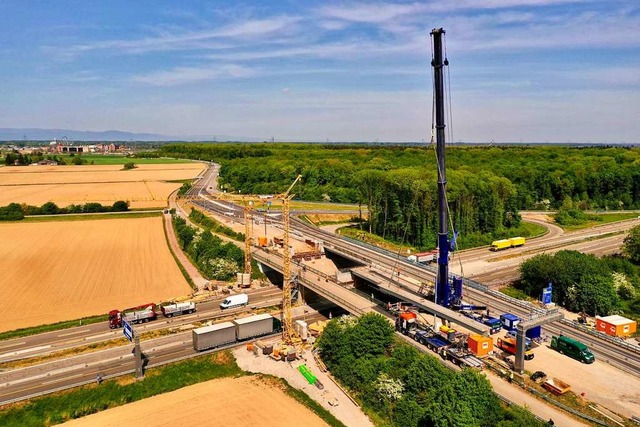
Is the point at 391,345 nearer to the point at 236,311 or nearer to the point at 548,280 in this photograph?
the point at 236,311

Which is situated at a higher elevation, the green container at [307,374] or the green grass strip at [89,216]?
the green grass strip at [89,216]

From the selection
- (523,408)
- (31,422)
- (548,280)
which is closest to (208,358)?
(31,422)

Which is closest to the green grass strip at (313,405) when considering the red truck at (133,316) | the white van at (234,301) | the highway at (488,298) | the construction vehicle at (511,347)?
the highway at (488,298)

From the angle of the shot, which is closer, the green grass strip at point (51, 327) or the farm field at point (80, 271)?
the green grass strip at point (51, 327)

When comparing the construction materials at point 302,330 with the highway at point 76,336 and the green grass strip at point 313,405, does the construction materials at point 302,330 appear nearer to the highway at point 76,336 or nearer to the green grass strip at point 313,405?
the green grass strip at point 313,405

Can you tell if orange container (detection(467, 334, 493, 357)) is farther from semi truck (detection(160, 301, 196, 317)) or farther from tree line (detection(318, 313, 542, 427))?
semi truck (detection(160, 301, 196, 317))

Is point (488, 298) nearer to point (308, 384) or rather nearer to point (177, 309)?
point (308, 384)

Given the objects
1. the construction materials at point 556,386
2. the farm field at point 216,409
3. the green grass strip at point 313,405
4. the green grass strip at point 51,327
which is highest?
the construction materials at point 556,386
